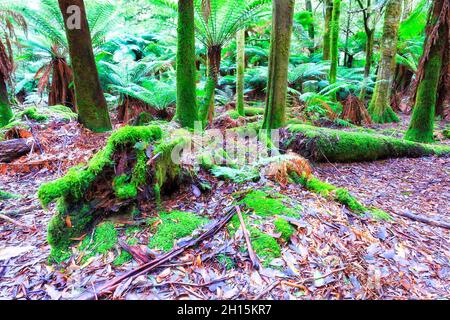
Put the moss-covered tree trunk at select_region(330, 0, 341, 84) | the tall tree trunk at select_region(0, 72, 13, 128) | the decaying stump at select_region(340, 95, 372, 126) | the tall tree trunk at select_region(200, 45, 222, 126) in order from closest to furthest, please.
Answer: the tall tree trunk at select_region(0, 72, 13, 128)
the tall tree trunk at select_region(200, 45, 222, 126)
the decaying stump at select_region(340, 95, 372, 126)
the moss-covered tree trunk at select_region(330, 0, 341, 84)

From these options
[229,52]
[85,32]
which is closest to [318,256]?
[85,32]

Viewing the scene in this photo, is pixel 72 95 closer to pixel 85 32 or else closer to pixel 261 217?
pixel 85 32

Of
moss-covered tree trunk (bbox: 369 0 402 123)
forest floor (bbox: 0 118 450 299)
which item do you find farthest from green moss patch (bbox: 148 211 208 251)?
moss-covered tree trunk (bbox: 369 0 402 123)

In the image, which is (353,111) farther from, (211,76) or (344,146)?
(211,76)

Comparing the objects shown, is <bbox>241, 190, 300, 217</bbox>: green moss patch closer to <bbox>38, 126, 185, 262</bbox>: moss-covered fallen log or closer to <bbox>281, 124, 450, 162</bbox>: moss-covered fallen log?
<bbox>38, 126, 185, 262</bbox>: moss-covered fallen log

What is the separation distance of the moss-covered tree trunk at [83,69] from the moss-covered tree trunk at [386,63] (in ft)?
23.1

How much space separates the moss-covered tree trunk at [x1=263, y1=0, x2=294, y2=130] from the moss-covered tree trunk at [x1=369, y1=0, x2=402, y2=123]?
4.35 metres

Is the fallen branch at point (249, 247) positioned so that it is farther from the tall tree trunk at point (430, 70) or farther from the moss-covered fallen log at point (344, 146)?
the tall tree trunk at point (430, 70)

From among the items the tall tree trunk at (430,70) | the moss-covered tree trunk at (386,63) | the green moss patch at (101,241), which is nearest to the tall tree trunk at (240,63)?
the tall tree trunk at (430,70)

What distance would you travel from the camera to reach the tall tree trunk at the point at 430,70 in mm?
4652

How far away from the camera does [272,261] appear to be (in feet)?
5.52

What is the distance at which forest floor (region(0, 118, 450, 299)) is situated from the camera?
1.50 metres
